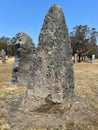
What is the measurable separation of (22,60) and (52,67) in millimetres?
6378

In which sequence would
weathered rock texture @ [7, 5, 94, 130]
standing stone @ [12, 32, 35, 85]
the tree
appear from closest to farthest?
weathered rock texture @ [7, 5, 94, 130] < standing stone @ [12, 32, 35, 85] < the tree

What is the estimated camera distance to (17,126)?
7.61 m

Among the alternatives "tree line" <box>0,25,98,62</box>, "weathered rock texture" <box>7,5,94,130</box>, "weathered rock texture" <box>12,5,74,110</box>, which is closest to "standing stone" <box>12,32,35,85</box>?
"weathered rock texture" <box>7,5,94,130</box>

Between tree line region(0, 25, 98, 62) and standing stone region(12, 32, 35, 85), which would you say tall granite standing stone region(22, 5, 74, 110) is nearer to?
standing stone region(12, 32, 35, 85)

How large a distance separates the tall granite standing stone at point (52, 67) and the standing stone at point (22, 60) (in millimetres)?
5628

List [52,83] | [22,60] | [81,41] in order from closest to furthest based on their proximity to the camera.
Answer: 1. [52,83]
2. [22,60]
3. [81,41]

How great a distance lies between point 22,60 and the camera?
14.5 meters

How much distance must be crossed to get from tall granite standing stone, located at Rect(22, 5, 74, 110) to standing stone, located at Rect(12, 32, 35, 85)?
5628 mm

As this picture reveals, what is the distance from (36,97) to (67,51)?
1.82 metres

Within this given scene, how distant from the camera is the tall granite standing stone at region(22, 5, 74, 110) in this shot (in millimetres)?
8336

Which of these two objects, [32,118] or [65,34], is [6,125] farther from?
[65,34]

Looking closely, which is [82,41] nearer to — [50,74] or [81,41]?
[81,41]

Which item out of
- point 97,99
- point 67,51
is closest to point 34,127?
point 67,51

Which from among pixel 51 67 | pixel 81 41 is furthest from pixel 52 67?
pixel 81 41
